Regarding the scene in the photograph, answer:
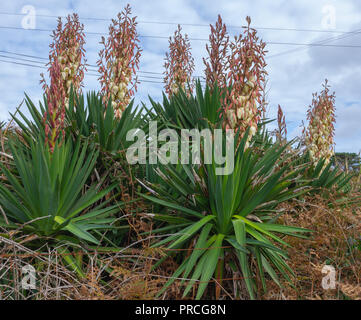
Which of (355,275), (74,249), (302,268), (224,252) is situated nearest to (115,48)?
(74,249)

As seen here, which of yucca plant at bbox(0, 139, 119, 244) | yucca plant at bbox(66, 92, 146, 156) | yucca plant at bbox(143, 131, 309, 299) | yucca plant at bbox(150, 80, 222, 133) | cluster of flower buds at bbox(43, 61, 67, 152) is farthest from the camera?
yucca plant at bbox(150, 80, 222, 133)

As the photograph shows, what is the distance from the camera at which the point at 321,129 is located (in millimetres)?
4523

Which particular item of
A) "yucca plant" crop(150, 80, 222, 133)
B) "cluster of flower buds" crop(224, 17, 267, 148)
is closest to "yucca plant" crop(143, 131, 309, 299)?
"cluster of flower buds" crop(224, 17, 267, 148)

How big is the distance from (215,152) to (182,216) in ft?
1.84

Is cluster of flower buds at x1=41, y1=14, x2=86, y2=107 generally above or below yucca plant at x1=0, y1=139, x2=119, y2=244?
above

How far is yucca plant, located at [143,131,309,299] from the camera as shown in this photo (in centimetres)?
227

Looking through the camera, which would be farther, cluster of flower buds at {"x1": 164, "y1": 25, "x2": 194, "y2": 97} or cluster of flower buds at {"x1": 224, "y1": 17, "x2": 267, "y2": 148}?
cluster of flower buds at {"x1": 164, "y1": 25, "x2": 194, "y2": 97}

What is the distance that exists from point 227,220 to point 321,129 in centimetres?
268

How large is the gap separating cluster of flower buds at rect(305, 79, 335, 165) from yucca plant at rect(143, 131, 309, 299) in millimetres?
2029

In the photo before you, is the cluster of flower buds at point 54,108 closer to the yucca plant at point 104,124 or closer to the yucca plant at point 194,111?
the yucca plant at point 104,124

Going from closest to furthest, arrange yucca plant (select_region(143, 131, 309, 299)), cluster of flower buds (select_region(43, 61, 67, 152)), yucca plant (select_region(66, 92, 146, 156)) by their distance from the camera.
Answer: yucca plant (select_region(143, 131, 309, 299)), cluster of flower buds (select_region(43, 61, 67, 152)), yucca plant (select_region(66, 92, 146, 156))

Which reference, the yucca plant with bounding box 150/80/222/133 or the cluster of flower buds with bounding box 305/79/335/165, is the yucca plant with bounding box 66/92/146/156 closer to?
the yucca plant with bounding box 150/80/222/133

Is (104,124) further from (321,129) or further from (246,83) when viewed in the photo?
(321,129)

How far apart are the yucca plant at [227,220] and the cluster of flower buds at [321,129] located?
203 centimetres
